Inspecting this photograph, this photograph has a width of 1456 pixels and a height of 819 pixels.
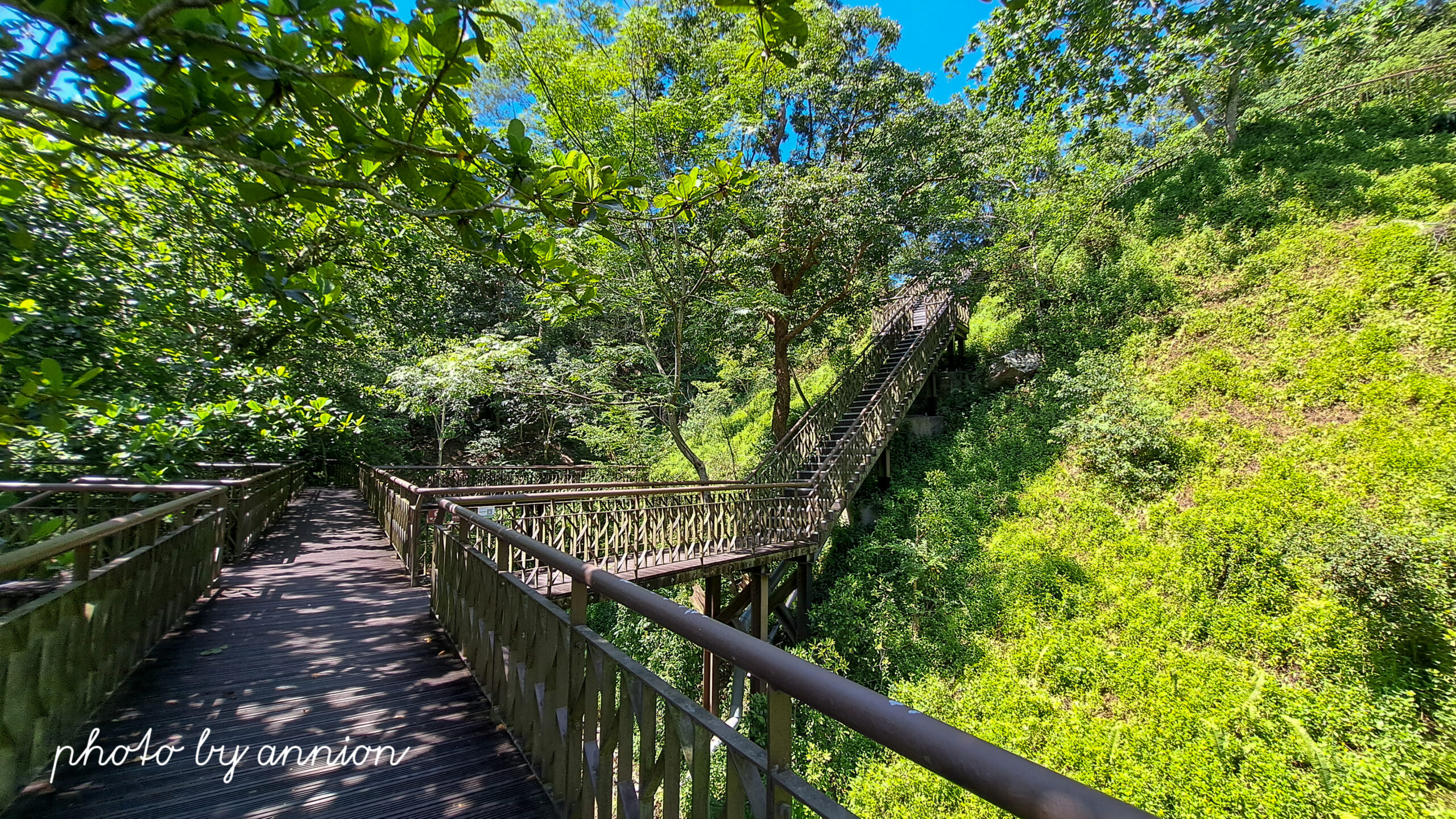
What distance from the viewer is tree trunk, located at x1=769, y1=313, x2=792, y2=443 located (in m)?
9.78

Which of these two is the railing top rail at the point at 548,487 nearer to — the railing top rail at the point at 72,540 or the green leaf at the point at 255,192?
the railing top rail at the point at 72,540

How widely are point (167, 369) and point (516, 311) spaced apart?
14.5 m

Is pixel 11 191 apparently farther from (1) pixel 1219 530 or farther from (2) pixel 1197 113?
(2) pixel 1197 113

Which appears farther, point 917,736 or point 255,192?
point 255,192

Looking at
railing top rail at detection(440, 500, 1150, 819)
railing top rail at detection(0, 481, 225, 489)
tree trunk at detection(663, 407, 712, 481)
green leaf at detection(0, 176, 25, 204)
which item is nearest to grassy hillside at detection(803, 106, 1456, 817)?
tree trunk at detection(663, 407, 712, 481)

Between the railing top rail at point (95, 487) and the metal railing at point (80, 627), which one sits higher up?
the railing top rail at point (95, 487)

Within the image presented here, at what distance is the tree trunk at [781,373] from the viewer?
32.1 ft

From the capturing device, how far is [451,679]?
306 cm

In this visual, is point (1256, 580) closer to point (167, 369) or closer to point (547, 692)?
point (547, 692)

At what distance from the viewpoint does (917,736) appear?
Result: 761 mm

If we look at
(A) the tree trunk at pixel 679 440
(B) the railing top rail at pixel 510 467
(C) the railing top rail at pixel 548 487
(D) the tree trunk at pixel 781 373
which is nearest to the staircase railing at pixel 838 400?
(D) the tree trunk at pixel 781 373

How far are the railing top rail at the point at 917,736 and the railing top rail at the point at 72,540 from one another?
89.2 inches

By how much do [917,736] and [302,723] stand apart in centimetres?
316

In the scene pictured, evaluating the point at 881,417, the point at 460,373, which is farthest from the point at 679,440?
the point at 881,417
